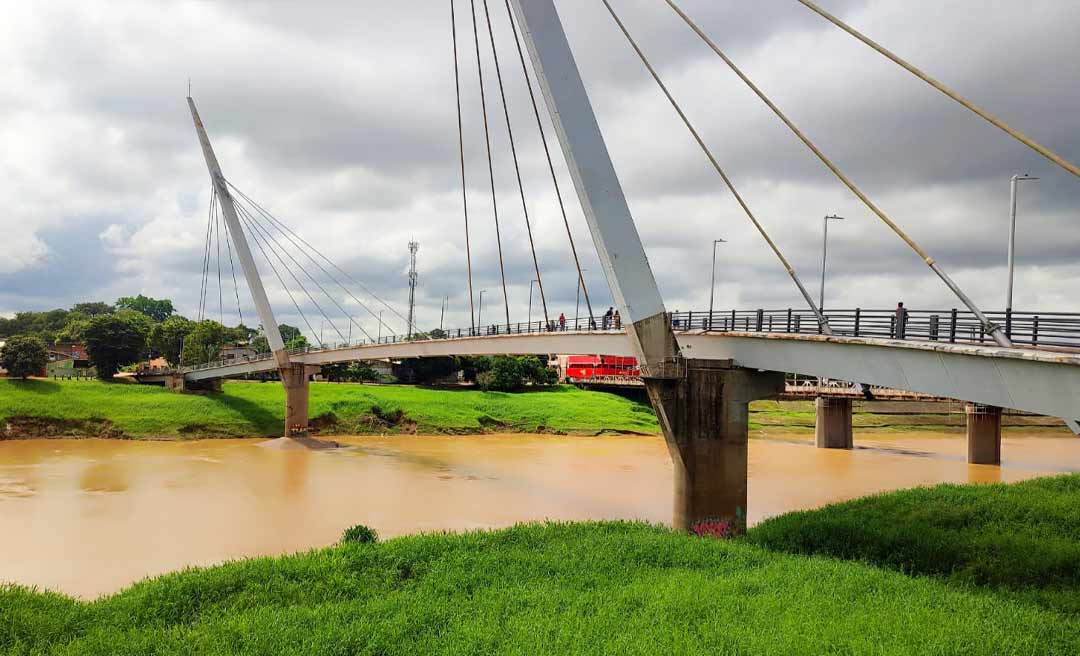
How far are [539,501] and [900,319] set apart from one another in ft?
53.6

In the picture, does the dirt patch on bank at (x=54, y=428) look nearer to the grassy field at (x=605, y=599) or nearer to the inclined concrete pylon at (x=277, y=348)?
the inclined concrete pylon at (x=277, y=348)

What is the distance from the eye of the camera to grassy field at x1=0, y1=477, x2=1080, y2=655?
10.3m

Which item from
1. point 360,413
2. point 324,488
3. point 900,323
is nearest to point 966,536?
point 900,323

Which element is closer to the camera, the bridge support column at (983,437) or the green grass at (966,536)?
the green grass at (966,536)

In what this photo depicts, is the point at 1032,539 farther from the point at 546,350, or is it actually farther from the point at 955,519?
the point at 546,350

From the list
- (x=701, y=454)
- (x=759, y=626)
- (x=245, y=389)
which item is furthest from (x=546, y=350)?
(x=245, y=389)

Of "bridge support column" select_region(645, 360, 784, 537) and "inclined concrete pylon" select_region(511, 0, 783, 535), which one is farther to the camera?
"bridge support column" select_region(645, 360, 784, 537)

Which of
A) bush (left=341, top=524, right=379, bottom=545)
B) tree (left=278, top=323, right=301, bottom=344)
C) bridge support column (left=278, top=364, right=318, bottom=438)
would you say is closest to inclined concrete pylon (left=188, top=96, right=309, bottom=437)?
bridge support column (left=278, top=364, right=318, bottom=438)

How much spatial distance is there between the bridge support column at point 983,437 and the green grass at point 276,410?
23.7 metres

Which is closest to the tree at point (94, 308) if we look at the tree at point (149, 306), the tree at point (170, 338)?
the tree at point (149, 306)

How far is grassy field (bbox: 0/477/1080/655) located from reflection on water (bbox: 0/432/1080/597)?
217 inches

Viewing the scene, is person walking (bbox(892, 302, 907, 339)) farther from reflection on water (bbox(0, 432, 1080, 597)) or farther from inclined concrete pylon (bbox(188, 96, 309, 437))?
inclined concrete pylon (bbox(188, 96, 309, 437))

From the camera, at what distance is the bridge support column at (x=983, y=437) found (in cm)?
4297

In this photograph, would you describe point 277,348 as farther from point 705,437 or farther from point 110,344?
point 705,437
